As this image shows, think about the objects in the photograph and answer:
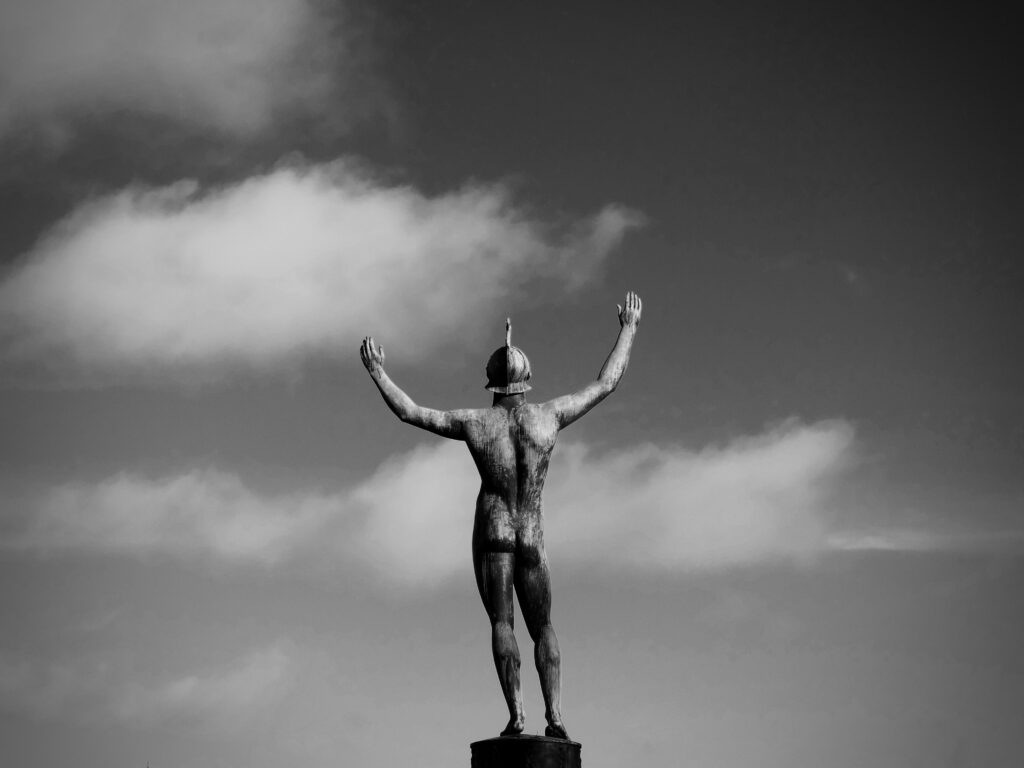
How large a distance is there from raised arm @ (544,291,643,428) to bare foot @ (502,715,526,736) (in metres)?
2.53

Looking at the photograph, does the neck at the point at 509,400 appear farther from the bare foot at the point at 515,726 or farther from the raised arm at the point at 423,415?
the bare foot at the point at 515,726

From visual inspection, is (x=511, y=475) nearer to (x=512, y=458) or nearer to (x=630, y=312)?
(x=512, y=458)

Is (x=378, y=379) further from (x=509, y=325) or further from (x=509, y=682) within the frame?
(x=509, y=682)

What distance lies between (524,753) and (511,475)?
7.67 ft

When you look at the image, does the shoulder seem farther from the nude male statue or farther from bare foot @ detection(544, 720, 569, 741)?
bare foot @ detection(544, 720, 569, 741)

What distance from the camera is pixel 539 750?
9.91 m

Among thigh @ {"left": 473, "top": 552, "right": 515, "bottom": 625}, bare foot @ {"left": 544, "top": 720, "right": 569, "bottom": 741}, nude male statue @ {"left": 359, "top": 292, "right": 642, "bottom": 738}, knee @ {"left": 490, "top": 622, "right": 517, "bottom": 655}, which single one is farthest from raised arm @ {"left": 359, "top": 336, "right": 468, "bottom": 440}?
bare foot @ {"left": 544, "top": 720, "right": 569, "bottom": 741}

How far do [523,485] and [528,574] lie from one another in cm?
75

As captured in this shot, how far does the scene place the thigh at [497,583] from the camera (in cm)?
1074

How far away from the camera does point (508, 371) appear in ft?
37.4

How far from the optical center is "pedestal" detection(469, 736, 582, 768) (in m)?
9.86

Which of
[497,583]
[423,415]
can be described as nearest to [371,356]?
[423,415]

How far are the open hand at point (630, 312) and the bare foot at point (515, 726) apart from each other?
145 inches

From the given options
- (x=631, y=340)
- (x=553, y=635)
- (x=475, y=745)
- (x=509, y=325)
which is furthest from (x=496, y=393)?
(x=475, y=745)
